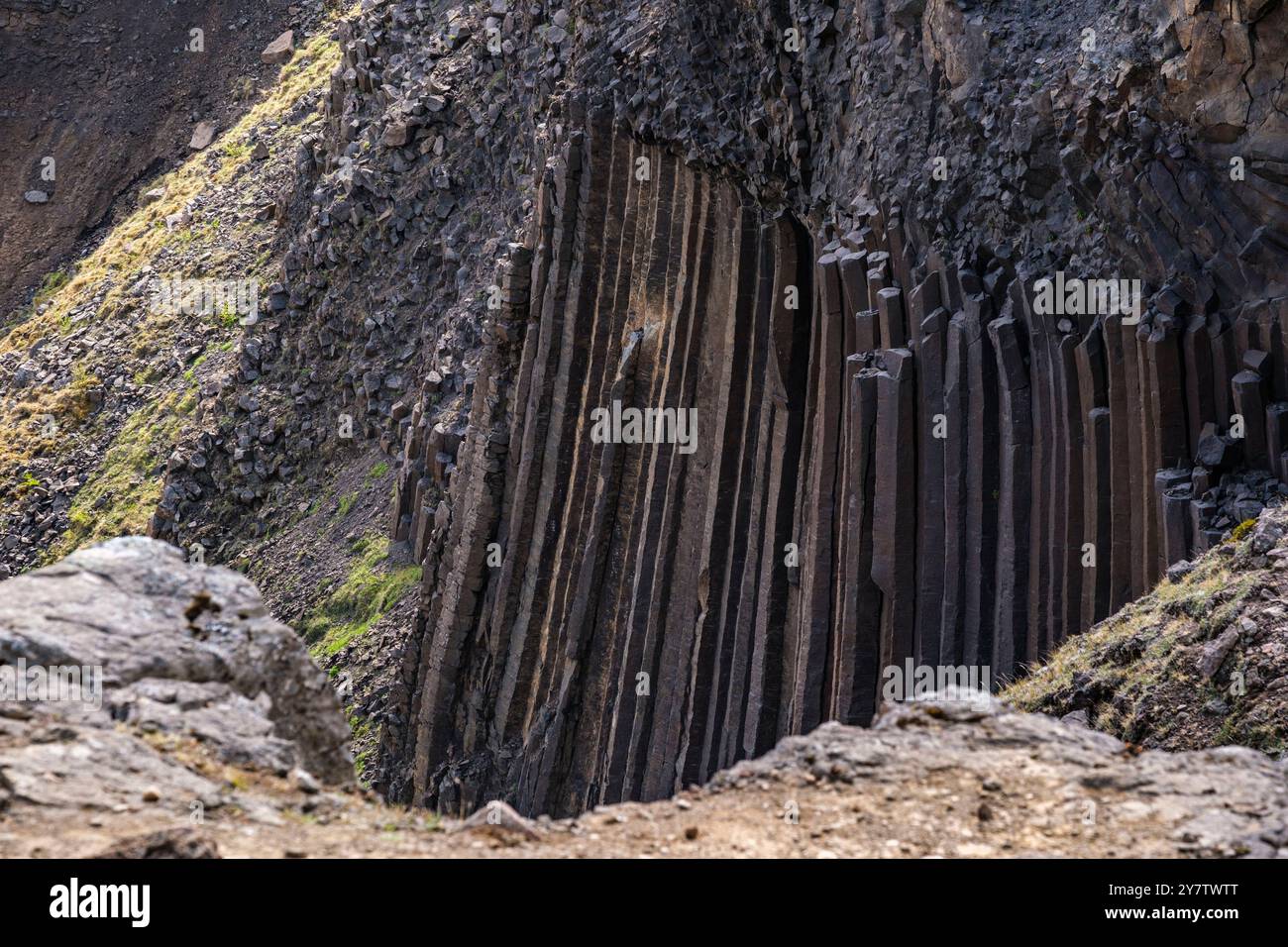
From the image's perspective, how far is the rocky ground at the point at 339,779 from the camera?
696cm

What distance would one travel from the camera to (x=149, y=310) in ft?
119

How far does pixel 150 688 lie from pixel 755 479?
1104 cm

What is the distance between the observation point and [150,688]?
788cm

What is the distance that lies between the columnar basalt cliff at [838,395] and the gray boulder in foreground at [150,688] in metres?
7.58

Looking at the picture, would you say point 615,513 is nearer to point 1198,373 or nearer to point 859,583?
point 859,583

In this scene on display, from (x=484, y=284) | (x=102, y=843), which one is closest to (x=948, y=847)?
(x=102, y=843)

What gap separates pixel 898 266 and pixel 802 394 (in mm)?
2566

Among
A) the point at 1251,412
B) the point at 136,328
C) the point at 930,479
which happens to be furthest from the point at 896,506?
the point at 136,328

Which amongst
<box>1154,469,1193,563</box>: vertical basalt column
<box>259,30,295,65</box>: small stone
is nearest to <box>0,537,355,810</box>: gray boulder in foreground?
<box>1154,469,1193,563</box>: vertical basalt column

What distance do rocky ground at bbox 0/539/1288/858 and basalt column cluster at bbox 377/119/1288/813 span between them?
203 inches

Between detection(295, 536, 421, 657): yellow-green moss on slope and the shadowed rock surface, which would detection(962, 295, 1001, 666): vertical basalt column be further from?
detection(295, 536, 421, 657): yellow-green moss on slope

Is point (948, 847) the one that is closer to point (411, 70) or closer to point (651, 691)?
point (651, 691)

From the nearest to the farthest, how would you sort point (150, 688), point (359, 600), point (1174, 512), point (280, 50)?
point (150, 688) < point (1174, 512) < point (359, 600) < point (280, 50)
